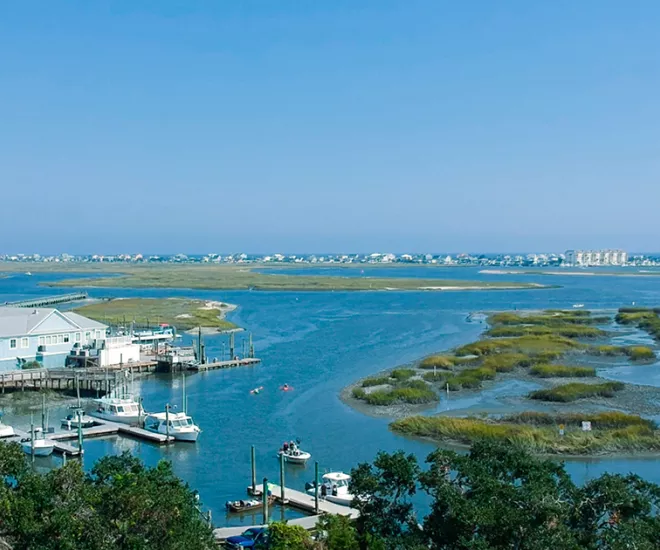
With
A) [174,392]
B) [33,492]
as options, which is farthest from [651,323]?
[33,492]

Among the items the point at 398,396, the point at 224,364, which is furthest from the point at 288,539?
the point at 224,364

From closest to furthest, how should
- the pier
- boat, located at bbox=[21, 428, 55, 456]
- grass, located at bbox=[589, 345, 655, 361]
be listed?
boat, located at bbox=[21, 428, 55, 456] → grass, located at bbox=[589, 345, 655, 361] → the pier

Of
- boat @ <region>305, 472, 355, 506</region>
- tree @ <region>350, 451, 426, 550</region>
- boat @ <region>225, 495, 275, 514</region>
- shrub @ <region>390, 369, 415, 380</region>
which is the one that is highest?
tree @ <region>350, 451, 426, 550</region>

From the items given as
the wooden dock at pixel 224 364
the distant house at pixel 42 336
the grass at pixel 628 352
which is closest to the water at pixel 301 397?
the wooden dock at pixel 224 364

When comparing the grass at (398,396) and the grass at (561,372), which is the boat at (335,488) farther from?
the grass at (561,372)

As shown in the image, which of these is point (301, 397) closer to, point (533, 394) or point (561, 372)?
point (533, 394)

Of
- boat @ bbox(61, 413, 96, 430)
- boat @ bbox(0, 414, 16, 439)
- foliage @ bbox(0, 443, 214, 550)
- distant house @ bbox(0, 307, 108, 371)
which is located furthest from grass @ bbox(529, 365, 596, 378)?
foliage @ bbox(0, 443, 214, 550)

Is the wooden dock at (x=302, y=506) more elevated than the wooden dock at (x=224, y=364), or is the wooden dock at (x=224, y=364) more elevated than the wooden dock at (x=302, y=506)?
the wooden dock at (x=224, y=364)

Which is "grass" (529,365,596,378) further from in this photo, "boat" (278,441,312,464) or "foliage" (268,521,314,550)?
"foliage" (268,521,314,550)
